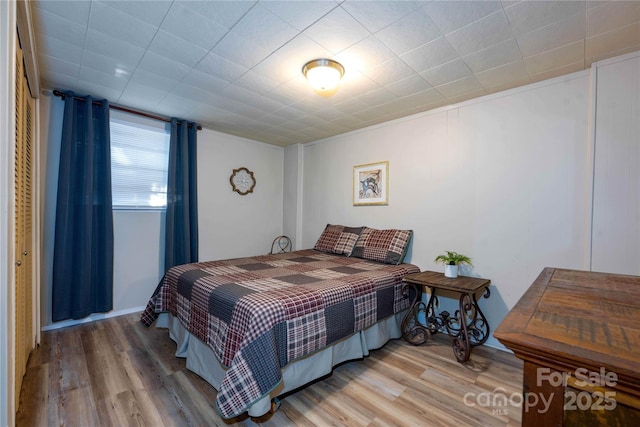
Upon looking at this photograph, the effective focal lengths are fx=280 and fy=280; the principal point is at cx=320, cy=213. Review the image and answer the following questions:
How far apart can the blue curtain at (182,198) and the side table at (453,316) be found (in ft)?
8.44

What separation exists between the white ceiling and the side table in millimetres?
1710

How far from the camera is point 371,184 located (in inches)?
139

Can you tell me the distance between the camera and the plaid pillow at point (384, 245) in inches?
117

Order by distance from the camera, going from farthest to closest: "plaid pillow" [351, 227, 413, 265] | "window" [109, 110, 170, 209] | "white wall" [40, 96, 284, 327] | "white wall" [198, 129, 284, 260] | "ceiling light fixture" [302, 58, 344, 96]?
"white wall" [198, 129, 284, 260] < "window" [109, 110, 170, 209] < "plaid pillow" [351, 227, 413, 265] < "white wall" [40, 96, 284, 327] < "ceiling light fixture" [302, 58, 344, 96]

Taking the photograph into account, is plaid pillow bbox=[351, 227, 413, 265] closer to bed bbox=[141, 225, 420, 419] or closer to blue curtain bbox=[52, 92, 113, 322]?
bed bbox=[141, 225, 420, 419]

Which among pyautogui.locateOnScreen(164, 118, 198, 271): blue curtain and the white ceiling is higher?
the white ceiling

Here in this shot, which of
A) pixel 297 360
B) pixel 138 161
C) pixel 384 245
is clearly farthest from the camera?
pixel 138 161

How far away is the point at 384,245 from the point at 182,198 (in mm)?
2460

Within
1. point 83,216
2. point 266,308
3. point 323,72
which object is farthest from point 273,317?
point 83,216

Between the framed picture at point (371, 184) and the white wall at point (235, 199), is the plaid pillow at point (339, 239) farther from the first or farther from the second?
the white wall at point (235, 199)

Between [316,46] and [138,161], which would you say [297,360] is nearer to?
[316,46]

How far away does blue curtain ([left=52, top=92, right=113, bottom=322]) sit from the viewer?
2.65 m

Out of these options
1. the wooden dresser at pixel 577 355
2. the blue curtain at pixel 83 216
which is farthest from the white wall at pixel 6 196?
the blue curtain at pixel 83 216

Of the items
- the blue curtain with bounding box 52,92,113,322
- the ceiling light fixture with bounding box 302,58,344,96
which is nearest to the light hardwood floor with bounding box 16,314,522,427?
the blue curtain with bounding box 52,92,113,322
